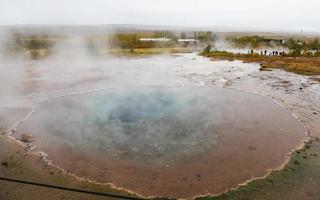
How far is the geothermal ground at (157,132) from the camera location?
712 cm

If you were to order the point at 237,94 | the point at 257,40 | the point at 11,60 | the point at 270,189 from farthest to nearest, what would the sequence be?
the point at 257,40 → the point at 11,60 → the point at 237,94 → the point at 270,189

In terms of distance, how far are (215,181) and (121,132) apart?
3584 mm

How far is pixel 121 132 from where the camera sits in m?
9.38

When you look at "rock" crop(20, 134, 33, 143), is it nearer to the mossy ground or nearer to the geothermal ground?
the geothermal ground

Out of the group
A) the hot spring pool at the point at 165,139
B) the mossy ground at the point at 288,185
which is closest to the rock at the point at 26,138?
the hot spring pool at the point at 165,139

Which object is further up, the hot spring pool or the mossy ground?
the hot spring pool

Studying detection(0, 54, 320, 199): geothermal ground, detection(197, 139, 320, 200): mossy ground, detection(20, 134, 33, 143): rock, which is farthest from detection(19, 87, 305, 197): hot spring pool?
detection(197, 139, 320, 200): mossy ground

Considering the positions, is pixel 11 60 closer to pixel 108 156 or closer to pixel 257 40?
pixel 108 156

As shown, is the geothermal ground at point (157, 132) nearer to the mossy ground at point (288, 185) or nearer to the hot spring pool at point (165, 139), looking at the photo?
the hot spring pool at point (165, 139)

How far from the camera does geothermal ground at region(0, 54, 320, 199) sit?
712 centimetres

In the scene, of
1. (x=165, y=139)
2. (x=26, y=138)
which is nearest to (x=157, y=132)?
(x=165, y=139)

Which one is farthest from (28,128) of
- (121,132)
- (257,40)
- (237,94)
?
(257,40)

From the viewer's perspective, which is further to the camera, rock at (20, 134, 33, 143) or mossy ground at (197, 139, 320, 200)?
rock at (20, 134, 33, 143)

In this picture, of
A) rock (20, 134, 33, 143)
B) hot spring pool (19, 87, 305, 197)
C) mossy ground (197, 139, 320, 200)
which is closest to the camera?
mossy ground (197, 139, 320, 200)
